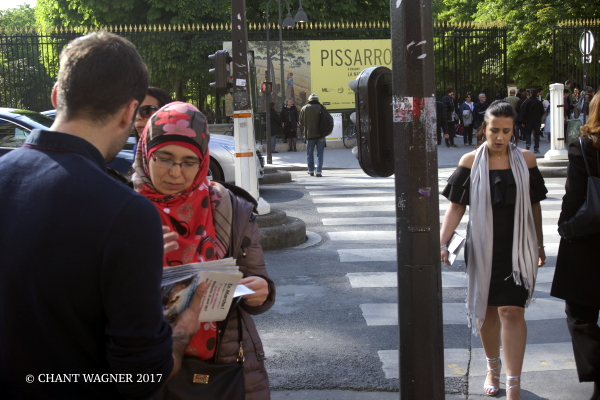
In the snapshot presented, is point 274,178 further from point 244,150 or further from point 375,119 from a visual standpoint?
point 375,119

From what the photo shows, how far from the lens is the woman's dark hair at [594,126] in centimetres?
353

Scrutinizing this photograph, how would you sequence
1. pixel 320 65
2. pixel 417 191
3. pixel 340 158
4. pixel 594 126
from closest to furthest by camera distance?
pixel 417 191 → pixel 594 126 → pixel 340 158 → pixel 320 65

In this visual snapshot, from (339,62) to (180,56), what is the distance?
6.32m

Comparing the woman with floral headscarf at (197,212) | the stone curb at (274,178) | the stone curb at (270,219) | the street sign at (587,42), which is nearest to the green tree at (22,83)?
the stone curb at (274,178)

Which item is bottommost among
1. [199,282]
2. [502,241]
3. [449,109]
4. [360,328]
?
[360,328]

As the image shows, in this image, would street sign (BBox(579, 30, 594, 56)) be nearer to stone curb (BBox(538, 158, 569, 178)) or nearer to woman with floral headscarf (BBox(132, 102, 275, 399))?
stone curb (BBox(538, 158, 569, 178))

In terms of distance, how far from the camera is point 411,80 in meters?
2.97

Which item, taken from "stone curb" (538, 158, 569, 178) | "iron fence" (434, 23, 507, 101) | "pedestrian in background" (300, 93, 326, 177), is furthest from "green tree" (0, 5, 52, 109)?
"stone curb" (538, 158, 569, 178)

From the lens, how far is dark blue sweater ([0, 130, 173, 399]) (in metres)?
1.43

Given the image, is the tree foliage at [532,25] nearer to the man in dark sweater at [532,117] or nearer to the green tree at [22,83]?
the man in dark sweater at [532,117]

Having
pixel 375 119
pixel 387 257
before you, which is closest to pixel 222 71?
pixel 387 257

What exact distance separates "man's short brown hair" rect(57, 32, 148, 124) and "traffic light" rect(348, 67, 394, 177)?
175cm

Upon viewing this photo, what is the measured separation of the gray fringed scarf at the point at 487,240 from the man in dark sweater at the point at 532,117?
15525mm

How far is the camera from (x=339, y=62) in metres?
23.5
